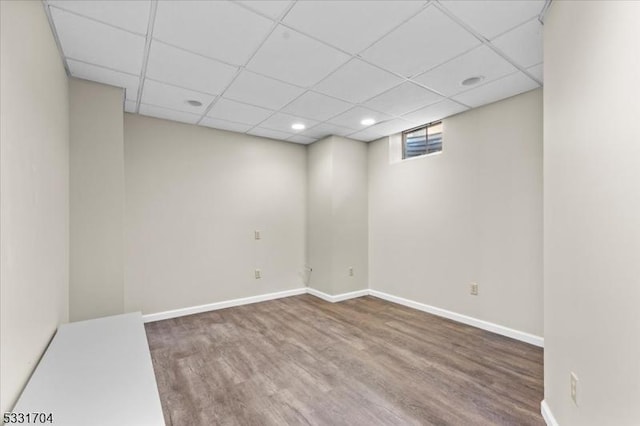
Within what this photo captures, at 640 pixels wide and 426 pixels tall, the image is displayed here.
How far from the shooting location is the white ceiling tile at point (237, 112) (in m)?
3.22

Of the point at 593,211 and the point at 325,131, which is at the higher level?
the point at 325,131

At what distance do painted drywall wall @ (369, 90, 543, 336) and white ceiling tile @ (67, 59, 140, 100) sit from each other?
3342mm

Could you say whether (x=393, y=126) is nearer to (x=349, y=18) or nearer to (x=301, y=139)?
(x=301, y=139)

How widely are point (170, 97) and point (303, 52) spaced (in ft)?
5.35

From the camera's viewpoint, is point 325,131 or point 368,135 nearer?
point 325,131

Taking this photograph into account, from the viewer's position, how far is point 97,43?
6.84 ft

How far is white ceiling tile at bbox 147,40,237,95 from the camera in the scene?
2.23m

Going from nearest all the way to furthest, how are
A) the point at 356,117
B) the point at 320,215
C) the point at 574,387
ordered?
the point at 574,387 → the point at 356,117 → the point at 320,215

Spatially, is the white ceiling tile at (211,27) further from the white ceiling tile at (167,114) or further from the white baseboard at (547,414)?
the white baseboard at (547,414)

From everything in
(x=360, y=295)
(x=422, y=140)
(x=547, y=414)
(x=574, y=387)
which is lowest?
(x=360, y=295)

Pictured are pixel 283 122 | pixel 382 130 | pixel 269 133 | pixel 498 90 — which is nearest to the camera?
pixel 498 90

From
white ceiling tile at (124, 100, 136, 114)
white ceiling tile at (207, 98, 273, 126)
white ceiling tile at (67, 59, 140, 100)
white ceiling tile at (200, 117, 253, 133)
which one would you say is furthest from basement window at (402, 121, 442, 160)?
white ceiling tile at (124, 100, 136, 114)

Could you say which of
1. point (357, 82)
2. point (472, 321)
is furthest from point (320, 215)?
point (472, 321)

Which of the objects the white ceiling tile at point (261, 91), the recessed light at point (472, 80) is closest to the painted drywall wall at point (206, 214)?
the white ceiling tile at point (261, 91)
